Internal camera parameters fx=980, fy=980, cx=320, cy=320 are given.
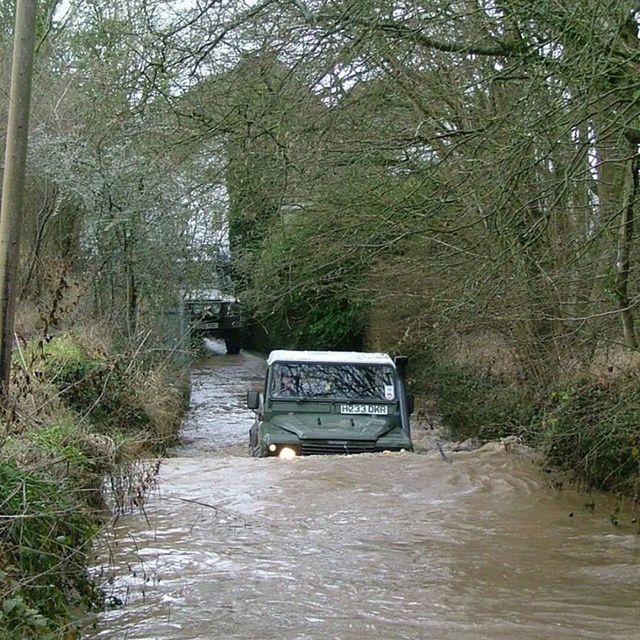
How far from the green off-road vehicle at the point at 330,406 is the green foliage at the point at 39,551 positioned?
570 cm

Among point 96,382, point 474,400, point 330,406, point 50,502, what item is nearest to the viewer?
point 50,502

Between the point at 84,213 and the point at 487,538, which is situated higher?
the point at 84,213

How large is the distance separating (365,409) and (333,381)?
55 cm

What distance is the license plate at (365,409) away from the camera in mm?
11773

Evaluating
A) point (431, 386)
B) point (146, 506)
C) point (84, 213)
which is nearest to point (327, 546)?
point (146, 506)

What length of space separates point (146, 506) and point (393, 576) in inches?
107

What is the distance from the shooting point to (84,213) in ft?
59.3

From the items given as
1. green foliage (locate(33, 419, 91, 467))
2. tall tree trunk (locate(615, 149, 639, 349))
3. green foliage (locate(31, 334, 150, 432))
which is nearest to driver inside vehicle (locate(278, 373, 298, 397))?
green foliage (locate(31, 334, 150, 432))

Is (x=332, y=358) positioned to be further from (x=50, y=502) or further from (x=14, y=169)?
(x=50, y=502)

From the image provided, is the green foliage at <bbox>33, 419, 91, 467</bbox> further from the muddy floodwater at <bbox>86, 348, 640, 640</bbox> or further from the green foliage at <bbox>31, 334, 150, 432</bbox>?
the green foliage at <bbox>31, 334, 150, 432</bbox>

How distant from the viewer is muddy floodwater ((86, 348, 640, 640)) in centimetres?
568

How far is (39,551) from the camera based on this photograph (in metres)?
4.63

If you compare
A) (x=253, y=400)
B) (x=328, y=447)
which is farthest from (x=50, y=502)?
(x=253, y=400)

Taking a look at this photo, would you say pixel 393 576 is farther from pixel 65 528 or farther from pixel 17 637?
pixel 17 637
